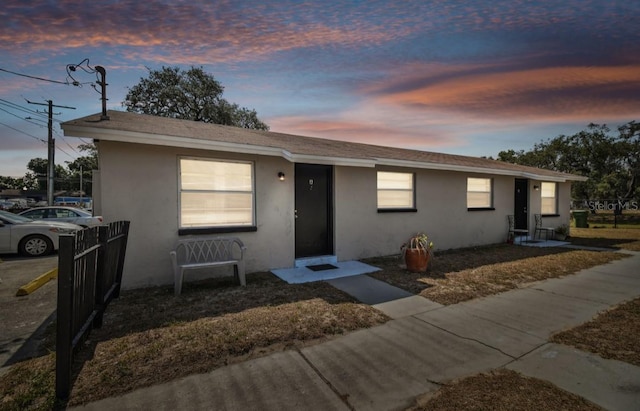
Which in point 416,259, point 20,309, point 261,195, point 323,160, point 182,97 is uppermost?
point 182,97

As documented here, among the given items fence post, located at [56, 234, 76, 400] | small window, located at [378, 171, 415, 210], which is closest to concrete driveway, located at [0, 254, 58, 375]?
fence post, located at [56, 234, 76, 400]

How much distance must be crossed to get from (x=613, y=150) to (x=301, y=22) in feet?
117

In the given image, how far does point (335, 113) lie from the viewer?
11.1m

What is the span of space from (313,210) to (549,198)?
12058mm

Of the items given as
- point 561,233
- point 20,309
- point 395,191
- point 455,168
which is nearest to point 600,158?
point 561,233

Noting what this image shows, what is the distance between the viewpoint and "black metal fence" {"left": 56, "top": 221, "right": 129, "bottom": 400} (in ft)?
7.91

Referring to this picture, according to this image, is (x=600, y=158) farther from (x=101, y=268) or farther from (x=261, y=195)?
(x=101, y=268)

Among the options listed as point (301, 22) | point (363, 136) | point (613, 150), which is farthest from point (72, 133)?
point (613, 150)

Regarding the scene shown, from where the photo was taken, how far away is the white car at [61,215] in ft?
34.4

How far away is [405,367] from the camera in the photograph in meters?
2.91

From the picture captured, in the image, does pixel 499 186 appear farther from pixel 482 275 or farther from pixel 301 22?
pixel 301 22

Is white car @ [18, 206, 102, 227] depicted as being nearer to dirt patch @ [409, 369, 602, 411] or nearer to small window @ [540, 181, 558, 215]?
dirt patch @ [409, 369, 602, 411]

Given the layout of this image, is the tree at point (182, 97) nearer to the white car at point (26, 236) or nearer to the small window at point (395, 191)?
the white car at point (26, 236)

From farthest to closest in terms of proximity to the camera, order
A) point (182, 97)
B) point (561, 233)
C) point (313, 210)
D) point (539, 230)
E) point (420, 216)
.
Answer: point (182, 97) → point (539, 230) → point (561, 233) → point (420, 216) → point (313, 210)
